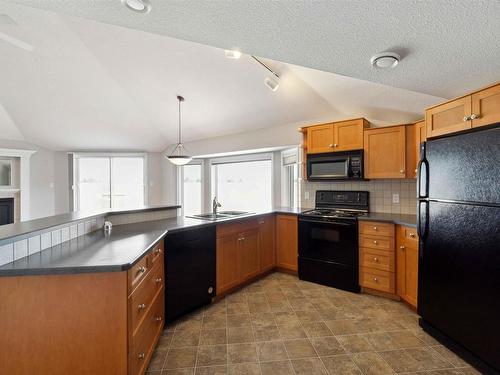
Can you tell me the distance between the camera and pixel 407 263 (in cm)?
263

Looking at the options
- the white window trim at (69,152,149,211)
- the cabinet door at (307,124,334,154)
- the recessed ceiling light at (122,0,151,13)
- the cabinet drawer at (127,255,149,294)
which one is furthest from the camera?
the white window trim at (69,152,149,211)

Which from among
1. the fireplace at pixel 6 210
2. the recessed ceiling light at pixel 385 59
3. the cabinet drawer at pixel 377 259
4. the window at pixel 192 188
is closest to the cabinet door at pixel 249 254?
the cabinet drawer at pixel 377 259

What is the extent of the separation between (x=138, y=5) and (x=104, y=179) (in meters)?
5.67

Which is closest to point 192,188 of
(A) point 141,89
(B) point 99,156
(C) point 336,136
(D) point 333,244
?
(B) point 99,156

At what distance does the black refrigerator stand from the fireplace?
7084 millimetres

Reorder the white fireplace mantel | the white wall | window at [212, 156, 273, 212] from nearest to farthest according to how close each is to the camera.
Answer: window at [212, 156, 273, 212] → the white fireplace mantel → the white wall

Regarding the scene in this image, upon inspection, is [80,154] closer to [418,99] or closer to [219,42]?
[219,42]

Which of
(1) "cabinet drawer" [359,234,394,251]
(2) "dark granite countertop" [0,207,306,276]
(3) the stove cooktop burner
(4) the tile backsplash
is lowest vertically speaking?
(1) "cabinet drawer" [359,234,394,251]

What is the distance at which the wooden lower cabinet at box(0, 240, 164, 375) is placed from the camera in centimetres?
132

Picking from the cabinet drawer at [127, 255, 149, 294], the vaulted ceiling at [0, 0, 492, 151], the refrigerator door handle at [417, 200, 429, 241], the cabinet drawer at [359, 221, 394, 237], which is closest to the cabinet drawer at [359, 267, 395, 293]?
the cabinet drawer at [359, 221, 394, 237]

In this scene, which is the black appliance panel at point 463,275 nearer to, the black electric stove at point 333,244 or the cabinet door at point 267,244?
the black electric stove at point 333,244

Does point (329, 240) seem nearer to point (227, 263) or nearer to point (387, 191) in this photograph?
point (387, 191)

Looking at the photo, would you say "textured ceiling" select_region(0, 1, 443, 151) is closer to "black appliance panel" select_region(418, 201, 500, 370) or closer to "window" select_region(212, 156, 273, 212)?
"window" select_region(212, 156, 273, 212)

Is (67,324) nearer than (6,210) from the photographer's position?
Yes
